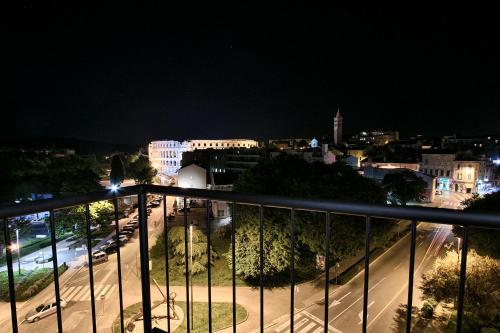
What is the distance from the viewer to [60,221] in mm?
19016

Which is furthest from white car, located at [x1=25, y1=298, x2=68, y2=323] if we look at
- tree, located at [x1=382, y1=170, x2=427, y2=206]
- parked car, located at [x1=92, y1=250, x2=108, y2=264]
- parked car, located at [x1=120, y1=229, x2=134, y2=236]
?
tree, located at [x1=382, y1=170, x2=427, y2=206]

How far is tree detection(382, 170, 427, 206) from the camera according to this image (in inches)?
1132

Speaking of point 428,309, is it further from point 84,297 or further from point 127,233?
point 127,233

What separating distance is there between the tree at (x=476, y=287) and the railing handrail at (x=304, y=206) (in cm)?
946

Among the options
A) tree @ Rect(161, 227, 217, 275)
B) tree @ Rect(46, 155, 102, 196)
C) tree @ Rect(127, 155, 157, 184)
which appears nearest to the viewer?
tree @ Rect(161, 227, 217, 275)

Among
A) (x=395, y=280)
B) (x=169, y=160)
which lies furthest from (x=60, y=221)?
(x=169, y=160)

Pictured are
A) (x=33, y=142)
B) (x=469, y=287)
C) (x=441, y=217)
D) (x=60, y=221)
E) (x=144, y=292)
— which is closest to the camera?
(x=441, y=217)

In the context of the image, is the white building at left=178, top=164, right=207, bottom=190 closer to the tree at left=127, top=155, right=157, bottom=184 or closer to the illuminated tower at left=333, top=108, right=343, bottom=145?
the tree at left=127, top=155, right=157, bottom=184

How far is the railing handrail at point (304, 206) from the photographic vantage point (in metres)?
1.21

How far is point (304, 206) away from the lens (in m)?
1.51

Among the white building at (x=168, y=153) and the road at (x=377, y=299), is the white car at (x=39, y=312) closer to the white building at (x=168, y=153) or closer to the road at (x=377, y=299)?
the road at (x=377, y=299)

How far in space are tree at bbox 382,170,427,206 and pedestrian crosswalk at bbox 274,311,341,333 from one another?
66.7 feet

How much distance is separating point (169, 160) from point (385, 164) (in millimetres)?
48011

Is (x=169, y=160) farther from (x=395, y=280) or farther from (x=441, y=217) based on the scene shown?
(x=441, y=217)
